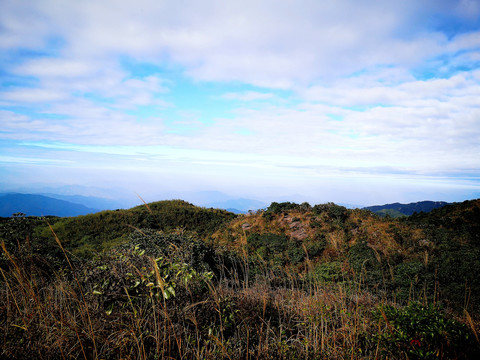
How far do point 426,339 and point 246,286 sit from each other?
2.48m

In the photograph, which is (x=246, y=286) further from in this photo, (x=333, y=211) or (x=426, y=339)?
(x=333, y=211)

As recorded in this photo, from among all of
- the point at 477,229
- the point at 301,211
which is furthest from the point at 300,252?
the point at 477,229

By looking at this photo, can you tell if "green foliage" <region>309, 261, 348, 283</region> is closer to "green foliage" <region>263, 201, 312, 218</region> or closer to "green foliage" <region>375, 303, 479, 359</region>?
"green foliage" <region>375, 303, 479, 359</region>

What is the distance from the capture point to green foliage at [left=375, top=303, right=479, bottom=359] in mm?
2609

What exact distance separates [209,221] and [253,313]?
17.0m

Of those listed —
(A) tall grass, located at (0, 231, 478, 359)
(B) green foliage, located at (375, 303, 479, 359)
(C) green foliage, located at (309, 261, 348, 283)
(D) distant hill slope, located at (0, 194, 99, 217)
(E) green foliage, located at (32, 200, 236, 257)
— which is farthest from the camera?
(E) green foliage, located at (32, 200, 236, 257)

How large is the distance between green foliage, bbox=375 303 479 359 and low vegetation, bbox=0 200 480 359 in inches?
0.7

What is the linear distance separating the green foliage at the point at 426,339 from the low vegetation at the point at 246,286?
2 cm

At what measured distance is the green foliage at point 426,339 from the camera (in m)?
2.61

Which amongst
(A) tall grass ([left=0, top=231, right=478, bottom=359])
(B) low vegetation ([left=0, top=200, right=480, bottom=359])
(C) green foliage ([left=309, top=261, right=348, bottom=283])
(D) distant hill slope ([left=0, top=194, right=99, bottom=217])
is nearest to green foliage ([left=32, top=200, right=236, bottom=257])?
(B) low vegetation ([left=0, top=200, right=480, bottom=359])

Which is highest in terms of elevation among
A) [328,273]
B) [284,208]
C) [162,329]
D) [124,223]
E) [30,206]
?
[284,208]

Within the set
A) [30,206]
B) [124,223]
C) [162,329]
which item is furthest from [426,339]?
[30,206]

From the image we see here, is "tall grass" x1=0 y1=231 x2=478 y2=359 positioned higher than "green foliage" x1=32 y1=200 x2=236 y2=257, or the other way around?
"tall grass" x1=0 y1=231 x2=478 y2=359

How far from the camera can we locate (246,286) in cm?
416
